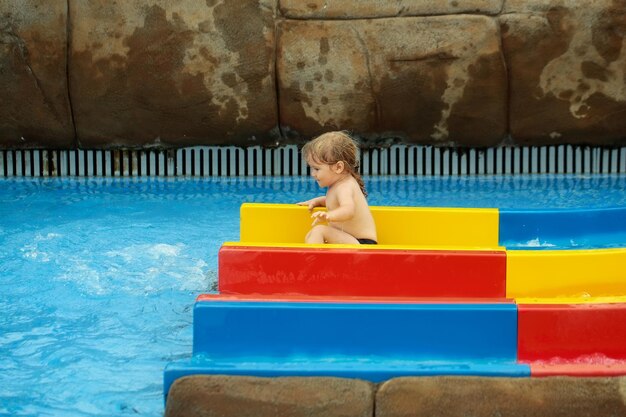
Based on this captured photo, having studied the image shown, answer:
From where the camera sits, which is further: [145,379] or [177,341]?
[177,341]

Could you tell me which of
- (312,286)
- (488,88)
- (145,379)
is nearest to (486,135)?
(488,88)

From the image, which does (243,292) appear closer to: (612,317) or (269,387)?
(269,387)

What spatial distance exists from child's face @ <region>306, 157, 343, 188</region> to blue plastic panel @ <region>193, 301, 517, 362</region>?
1345mm

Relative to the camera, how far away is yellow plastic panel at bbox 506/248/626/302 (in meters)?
3.89

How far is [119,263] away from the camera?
17.2 ft

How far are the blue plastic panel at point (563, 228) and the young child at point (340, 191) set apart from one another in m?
0.71

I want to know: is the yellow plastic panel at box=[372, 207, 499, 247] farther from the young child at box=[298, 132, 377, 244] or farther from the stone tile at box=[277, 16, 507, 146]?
the stone tile at box=[277, 16, 507, 146]

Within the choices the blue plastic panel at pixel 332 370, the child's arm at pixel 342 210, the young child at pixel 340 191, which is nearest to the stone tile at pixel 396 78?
the young child at pixel 340 191

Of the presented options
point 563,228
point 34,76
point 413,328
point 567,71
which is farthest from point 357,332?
point 34,76

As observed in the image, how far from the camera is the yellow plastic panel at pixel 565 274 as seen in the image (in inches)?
153

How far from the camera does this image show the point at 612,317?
11.0 feet

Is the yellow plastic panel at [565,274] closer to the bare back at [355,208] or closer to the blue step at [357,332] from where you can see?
the blue step at [357,332]

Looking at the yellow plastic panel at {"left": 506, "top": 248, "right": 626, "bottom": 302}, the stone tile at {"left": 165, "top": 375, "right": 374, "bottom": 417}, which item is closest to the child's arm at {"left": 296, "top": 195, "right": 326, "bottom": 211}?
the yellow plastic panel at {"left": 506, "top": 248, "right": 626, "bottom": 302}

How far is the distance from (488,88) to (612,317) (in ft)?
14.8
